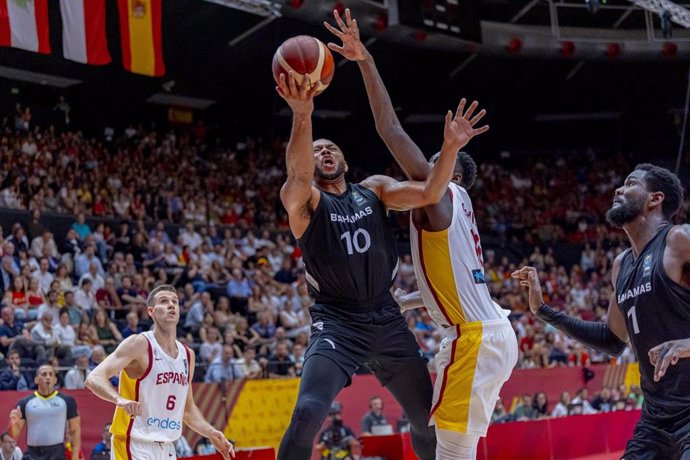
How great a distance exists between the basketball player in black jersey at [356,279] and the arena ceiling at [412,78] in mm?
14710

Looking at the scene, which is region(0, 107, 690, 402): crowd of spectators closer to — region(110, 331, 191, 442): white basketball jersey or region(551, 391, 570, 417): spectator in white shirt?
region(551, 391, 570, 417): spectator in white shirt

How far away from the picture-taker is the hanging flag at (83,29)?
51.6ft

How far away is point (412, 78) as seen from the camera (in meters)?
27.5

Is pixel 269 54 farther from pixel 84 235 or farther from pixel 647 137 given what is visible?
pixel 647 137

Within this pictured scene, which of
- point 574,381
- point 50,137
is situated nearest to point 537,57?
point 574,381

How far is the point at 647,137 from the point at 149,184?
17.6 m

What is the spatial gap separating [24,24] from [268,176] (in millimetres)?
10465

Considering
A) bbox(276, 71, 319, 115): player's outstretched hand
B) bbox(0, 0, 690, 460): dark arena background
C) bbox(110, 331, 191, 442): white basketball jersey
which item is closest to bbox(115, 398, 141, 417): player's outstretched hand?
bbox(110, 331, 191, 442): white basketball jersey

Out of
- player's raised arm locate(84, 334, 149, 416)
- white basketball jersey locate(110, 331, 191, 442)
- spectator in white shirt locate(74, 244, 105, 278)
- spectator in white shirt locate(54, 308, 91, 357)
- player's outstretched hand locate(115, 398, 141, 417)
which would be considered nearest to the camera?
player's outstretched hand locate(115, 398, 141, 417)

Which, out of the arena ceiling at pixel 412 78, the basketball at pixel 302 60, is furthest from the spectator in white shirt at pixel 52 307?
the basketball at pixel 302 60

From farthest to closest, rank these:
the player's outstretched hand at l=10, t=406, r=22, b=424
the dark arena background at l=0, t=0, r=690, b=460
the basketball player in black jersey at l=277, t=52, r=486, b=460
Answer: the dark arena background at l=0, t=0, r=690, b=460 < the player's outstretched hand at l=10, t=406, r=22, b=424 < the basketball player in black jersey at l=277, t=52, r=486, b=460

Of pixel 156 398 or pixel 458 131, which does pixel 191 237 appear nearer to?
pixel 156 398

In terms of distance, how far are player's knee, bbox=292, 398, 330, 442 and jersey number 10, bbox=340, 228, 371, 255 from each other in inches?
37.5

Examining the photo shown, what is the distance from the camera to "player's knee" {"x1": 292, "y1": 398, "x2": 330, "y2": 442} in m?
5.05
